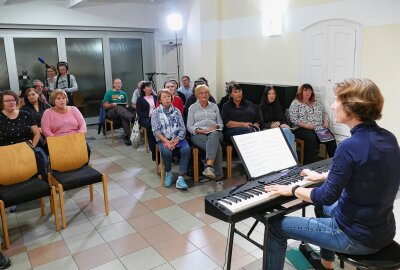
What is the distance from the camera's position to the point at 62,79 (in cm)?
642

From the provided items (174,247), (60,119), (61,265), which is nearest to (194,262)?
(174,247)

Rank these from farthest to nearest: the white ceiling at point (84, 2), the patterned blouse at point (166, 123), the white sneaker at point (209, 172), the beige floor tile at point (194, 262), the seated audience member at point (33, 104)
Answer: the white ceiling at point (84, 2), the seated audience member at point (33, 104), the patterned blouse at point (166, 123), the white sneaker at point (209, 172), the beige floor tile at point (194, 262)

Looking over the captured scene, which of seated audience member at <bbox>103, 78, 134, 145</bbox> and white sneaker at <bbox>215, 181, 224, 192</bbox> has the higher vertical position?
seated audience member at <bbox>103, 78, 134, 145</bbox>

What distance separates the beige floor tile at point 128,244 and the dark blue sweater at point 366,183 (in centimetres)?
165

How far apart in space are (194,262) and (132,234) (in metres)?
0.70

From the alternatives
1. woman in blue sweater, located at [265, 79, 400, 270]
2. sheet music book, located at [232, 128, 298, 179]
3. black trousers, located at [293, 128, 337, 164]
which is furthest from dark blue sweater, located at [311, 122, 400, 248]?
black trousers, located at [293, 128, 337, 164]

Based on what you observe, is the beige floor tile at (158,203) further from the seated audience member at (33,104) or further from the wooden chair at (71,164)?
the seated audience member at (33,104)

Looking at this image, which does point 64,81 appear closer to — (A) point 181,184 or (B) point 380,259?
(A) point 181,184

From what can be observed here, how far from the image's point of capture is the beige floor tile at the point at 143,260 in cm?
252

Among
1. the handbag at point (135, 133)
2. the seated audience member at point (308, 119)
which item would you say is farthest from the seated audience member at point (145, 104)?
the seated audience member at point (308, 119)

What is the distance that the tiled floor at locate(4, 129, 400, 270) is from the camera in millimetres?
2582

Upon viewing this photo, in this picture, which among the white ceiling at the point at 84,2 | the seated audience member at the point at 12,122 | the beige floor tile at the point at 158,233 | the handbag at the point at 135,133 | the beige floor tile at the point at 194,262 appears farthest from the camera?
the white ceiling at the point at 84,2

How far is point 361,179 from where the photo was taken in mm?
1556

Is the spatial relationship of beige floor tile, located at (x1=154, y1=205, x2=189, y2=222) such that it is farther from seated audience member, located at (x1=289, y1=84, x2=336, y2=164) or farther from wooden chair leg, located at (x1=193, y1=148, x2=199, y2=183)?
seated audience member, located at (x1=289, y1=84, x2=336, y2=164)
